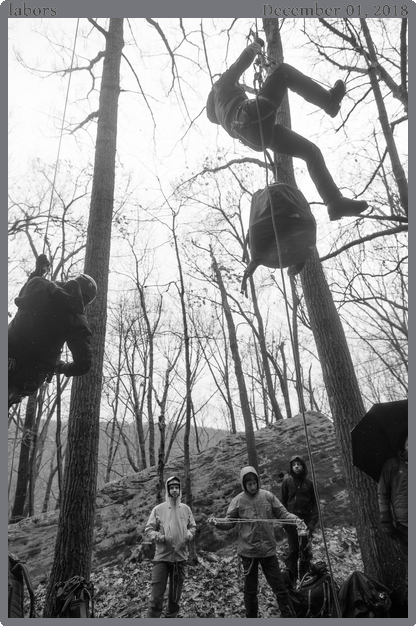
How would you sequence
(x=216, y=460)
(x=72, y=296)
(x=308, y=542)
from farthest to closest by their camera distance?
(x=216, y=460) → (x=308, y=542) → (x=72, y=296)

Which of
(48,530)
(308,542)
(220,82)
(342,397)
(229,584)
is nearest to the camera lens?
(220,82)

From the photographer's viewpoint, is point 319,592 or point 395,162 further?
point 395,162

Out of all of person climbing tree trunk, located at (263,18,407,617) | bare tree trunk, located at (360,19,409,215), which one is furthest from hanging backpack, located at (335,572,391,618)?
bare tree trunk, located at (360,19,409,215)

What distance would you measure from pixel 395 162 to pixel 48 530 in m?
9.36

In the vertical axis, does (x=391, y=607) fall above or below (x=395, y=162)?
below

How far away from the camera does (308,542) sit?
4988mm

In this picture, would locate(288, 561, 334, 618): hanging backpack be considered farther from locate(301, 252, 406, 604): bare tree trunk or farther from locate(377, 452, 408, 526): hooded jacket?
locate(377, 452, 408, 526): hooded jacket

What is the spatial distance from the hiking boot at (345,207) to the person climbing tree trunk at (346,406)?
187cm

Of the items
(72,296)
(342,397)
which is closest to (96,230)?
(72,296)

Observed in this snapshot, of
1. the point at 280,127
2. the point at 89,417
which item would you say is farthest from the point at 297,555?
the point at 280,127

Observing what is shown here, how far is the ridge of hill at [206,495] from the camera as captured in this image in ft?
23.3

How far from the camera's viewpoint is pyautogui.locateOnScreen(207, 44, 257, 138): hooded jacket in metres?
3.18

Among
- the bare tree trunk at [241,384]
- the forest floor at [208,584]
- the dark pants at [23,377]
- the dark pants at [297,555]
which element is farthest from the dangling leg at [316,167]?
the bare tree trunk at [241,384]

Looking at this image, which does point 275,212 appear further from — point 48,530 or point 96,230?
point 48,530
